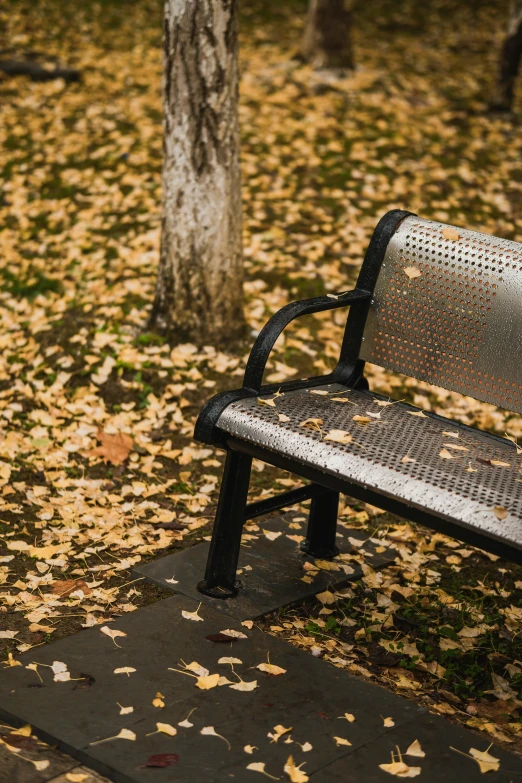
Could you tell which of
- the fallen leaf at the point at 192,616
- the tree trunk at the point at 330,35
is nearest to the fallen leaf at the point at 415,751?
the fallen leaf at the point at 192,616

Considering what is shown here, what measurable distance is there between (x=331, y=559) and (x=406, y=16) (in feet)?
36.3

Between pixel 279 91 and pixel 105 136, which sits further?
pixel 279 91

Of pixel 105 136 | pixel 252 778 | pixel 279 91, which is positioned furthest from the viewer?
pixel 279 91

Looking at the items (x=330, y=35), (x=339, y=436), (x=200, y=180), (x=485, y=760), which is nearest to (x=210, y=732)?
(x=485, y=760)

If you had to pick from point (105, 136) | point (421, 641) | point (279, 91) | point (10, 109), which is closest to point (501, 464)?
point (421, 641)

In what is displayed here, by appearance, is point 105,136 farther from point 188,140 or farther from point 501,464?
point 501,464

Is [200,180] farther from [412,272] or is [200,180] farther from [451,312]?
[451,312]

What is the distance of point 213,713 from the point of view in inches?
115

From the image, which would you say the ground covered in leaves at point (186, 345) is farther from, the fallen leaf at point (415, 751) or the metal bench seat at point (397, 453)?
the metal bench seat at point (397, 453)

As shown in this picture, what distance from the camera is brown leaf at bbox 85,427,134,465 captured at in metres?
4.67

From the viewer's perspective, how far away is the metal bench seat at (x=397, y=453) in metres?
2.83

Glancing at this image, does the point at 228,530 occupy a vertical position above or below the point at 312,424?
below

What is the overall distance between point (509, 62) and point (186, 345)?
17.6ft

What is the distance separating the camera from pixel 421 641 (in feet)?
11.6
